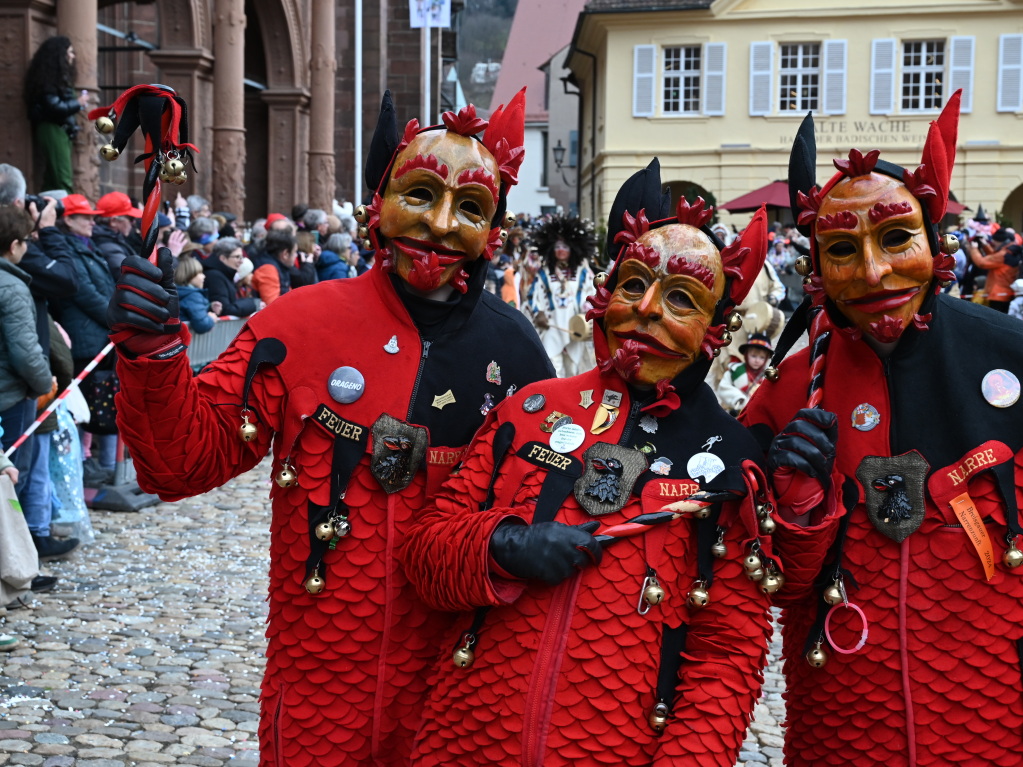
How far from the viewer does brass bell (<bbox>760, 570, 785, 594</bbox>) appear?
2.72 m

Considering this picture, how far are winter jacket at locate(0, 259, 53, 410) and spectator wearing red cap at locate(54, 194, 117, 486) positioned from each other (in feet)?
3.35

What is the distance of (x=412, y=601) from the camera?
3066mm

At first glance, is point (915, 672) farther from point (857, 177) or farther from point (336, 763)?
point (336, 763)

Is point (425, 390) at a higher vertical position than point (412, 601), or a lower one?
higher

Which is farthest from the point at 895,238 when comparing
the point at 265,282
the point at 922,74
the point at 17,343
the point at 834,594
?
the point at 922,74

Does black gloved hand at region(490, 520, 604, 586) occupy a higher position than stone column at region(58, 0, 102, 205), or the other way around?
stone column at region(58, 0, 102, 205)

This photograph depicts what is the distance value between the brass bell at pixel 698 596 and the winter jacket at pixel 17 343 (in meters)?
4.54

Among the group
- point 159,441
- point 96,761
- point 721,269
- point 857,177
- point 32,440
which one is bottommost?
point 96,761

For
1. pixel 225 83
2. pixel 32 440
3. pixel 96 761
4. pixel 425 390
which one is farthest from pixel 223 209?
pixel 425 390

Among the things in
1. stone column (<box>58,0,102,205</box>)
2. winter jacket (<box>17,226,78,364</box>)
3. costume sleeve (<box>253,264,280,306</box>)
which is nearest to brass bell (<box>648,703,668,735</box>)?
winter jacket (<box>17,226,78,364</box>)

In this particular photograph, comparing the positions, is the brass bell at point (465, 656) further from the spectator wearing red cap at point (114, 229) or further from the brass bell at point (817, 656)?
the spectator wearing red cap at point (114, 229)

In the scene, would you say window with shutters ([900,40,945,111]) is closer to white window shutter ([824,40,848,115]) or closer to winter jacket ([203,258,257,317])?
white window shutter ([824,40,848,115])

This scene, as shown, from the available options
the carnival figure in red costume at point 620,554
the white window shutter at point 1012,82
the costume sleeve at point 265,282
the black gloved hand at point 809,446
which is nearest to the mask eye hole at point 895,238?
the carnival figure in red costume at point 620,554

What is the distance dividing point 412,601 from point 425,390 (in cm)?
50
